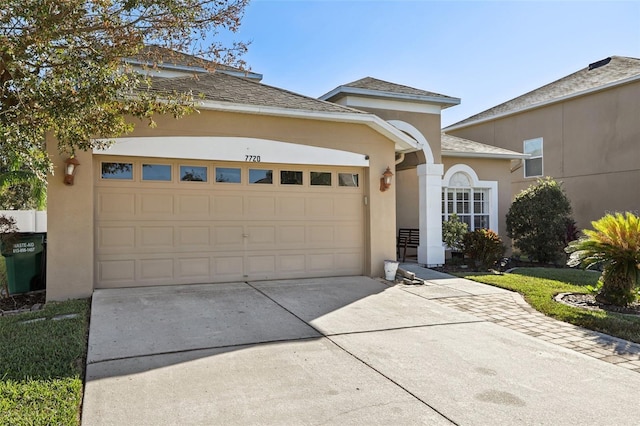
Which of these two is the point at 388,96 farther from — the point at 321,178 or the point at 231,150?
the point at 231,150

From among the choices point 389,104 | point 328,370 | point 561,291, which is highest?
point 389,104

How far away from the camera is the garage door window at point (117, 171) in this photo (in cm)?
846

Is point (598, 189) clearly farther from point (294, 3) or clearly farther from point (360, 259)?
point (294, 3)

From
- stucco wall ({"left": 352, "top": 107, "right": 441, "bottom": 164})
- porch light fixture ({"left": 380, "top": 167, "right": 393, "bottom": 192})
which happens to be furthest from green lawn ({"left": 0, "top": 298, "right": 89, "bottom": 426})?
stucco wall ({"left": 352, "top": 107, "right": 441, "bottom": 164})

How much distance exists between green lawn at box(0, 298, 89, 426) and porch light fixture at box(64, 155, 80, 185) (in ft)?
7.37

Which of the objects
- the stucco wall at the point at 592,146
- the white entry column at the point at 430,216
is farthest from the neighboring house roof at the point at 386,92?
the stucco wall at the point at 592,146

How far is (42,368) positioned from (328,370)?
289 centimetres

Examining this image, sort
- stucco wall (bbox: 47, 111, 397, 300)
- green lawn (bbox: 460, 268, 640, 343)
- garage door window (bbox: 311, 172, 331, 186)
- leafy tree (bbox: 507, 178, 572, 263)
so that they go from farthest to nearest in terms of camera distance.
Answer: leafy tree (bbox: 507, 178, 572, 263) < garage door window (bbox: 311, 172, 331, 186) < stucco wall (bbox: 47, 111, 397, 300) < green lawn (bbox: 460, 268, 640, 343)

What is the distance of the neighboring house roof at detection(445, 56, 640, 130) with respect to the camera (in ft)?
51.9

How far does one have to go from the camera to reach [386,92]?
1258 cm

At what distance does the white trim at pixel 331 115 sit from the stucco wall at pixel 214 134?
188 mm

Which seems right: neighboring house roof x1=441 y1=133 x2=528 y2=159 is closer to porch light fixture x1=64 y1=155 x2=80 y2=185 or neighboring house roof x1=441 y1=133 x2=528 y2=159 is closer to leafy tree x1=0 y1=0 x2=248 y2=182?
leafy tree x1=0 y1=0 x2=248 y2=182

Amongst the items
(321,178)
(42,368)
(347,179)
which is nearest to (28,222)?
(321,178)

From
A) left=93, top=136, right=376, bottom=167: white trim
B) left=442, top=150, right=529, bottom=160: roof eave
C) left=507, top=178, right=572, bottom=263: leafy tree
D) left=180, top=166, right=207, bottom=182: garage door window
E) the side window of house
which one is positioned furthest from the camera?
the side window of house
